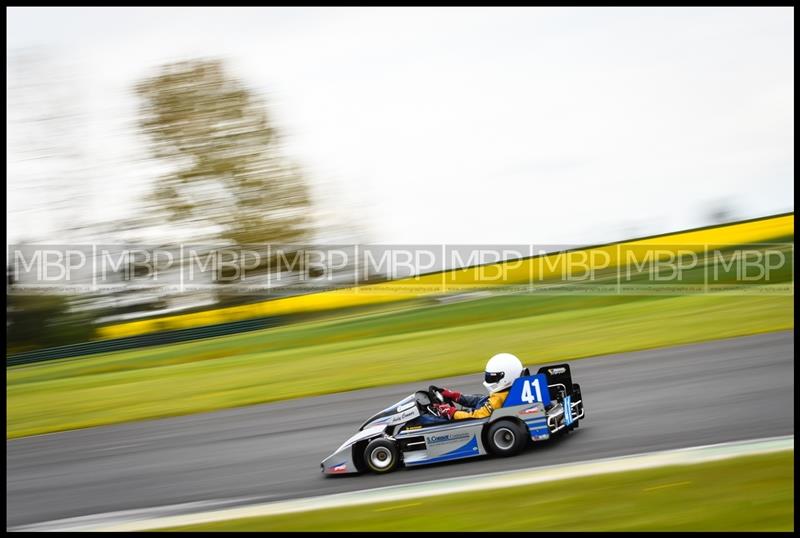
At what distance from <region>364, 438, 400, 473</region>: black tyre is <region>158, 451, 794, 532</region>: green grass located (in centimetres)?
92

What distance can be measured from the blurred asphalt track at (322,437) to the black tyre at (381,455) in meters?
0.11

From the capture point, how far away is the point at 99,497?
7.86 meters

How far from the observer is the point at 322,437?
29.5 feet

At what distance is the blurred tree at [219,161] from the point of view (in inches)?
878

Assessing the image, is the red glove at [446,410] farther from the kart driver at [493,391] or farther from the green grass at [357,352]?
the green grass at [357,352]

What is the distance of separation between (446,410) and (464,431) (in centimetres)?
27

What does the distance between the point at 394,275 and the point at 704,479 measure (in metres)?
17.1

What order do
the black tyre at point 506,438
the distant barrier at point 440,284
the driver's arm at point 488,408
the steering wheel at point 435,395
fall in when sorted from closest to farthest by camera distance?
the black tyre at point 506,438 → the driver's arm at point 488,408 → the steering wheel at point 435,395 → the distant barrier at point 440,284

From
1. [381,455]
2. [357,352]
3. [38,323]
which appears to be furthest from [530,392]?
[38,323]

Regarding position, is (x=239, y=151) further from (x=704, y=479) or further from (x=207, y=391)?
(x=704, y=479)

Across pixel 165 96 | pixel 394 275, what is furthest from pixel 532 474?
pixel 165 96

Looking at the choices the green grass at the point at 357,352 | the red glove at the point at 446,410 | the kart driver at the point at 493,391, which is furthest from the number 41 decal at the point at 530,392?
the green grass at the point at 357,352

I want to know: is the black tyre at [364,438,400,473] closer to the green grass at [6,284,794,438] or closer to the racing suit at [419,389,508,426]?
the racing suit at [419,389,508,426]

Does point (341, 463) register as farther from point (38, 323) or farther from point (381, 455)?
point (38, 323)
